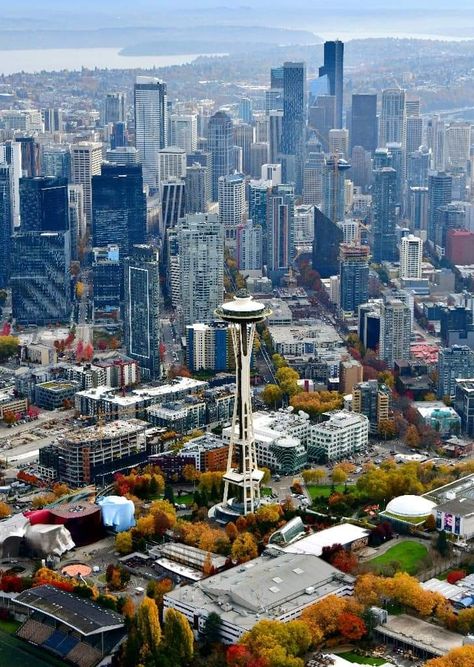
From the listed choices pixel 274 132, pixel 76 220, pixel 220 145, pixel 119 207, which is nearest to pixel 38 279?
pixel 119 207

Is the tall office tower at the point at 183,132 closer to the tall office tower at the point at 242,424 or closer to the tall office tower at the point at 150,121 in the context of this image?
the tall office tower at the point at 150,121

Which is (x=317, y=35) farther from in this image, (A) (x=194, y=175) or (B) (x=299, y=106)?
(A) (x=194, y=175)

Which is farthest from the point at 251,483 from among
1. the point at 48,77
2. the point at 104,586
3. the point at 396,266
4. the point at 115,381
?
the point at 48,77

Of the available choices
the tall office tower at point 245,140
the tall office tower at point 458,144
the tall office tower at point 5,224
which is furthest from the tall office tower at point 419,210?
the tall office tower at point 5,224

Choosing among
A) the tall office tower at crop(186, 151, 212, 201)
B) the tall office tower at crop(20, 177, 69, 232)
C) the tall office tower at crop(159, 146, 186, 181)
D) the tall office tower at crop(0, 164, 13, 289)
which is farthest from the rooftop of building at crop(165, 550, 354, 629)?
the tall office tower at crop(159, 146, 186, 181)

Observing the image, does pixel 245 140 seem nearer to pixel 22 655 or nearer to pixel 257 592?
pixel 257 592

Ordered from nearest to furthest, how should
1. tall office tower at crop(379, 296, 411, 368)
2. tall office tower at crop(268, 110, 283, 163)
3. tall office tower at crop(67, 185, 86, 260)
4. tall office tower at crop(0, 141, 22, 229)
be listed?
tall office tower at crop(379, 296, 411, 368) → tall office tower at crop(0, 141, 22, 229) → tall office tower at crop(67, 185, 86, 260) → tall office tower at crop(268, 110, 283, 163)

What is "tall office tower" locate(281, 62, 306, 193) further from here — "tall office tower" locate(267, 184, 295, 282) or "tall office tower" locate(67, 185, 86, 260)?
"tall office tower" locate(267, 184, 295, 282)
